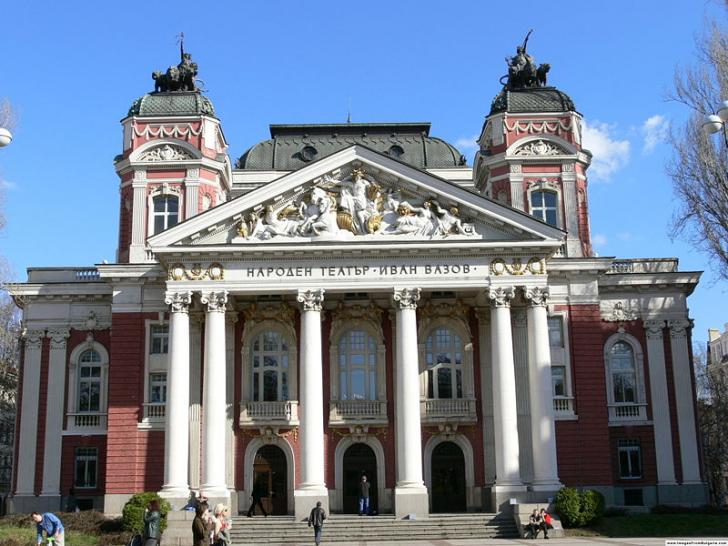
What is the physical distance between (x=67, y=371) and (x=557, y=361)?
930 inches

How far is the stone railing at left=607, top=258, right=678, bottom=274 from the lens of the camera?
47.0 metres

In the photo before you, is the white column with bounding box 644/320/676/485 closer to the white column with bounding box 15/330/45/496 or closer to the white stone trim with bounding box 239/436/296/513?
the white stone trim with bounding box 239/436/296/513

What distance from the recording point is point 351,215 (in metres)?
40.4

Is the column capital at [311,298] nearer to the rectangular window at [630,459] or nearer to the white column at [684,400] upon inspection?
the rectangular window at [630,459]

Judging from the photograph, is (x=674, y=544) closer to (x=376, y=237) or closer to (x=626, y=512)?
(x=626, y=512)

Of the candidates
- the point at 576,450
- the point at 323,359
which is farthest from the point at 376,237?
the point at 576,450

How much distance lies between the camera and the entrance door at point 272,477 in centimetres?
4219

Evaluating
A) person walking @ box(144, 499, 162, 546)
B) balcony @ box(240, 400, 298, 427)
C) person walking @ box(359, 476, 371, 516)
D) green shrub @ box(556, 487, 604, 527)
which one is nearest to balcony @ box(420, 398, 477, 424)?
person walking @ box(359, 476, 371, 516)

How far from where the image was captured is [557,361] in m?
43.7

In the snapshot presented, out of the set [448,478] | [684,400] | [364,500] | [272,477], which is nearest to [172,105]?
[272,477]

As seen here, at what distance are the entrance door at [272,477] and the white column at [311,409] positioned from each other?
7.95 feet

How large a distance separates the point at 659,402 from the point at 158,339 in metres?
24.2

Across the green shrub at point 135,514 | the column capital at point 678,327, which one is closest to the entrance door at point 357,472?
the green shrub at point 135,514

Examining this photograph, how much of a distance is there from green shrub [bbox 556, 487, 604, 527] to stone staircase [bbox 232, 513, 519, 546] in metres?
2.03
